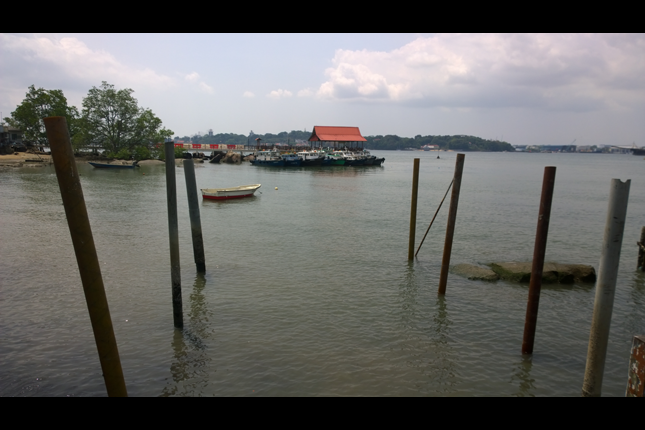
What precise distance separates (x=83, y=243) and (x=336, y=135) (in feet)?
292

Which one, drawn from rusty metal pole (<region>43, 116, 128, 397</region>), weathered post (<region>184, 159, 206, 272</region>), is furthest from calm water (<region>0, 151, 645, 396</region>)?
rusty metal pole (<region>43, 116, 128, 397</region>)

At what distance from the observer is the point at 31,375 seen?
7.19m

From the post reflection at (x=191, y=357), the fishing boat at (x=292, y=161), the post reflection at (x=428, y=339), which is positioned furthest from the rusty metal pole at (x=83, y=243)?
the fishing boat at (x=292, y=161)

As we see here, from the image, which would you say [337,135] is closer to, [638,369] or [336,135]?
[336,135]

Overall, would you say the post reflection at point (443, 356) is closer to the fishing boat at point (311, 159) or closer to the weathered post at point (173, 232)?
the weathered post at point (173, 232)

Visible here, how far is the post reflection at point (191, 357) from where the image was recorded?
Answer: 7.00 m

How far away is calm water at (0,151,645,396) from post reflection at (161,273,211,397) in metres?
0.03

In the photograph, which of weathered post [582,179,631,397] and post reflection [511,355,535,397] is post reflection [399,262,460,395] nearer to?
post reflection [511,355,535,397]

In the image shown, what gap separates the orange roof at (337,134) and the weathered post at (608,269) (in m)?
84.4

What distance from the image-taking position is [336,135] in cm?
9206

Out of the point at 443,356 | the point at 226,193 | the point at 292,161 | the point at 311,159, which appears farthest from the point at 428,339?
the point at 311,159

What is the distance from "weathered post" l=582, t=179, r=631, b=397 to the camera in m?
5.58
